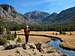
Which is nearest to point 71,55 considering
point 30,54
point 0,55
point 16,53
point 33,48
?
point 33,48

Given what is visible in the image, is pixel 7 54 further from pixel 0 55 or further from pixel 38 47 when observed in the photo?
pixel 38 47

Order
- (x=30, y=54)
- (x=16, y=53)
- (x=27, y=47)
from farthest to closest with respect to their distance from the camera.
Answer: (x=27, y=47) → (x=30, y=54) → (x=16, y=53)

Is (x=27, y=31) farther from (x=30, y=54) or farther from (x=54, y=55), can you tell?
(x=54, y=55)

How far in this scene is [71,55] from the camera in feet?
113

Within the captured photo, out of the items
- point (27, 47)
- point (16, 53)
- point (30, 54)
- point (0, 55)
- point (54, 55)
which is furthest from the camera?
point (54, 55)

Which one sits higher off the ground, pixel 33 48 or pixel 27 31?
pixel 27 31

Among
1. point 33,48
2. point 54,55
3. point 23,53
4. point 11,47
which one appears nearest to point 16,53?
point 23,53

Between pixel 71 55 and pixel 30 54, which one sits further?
pixel 71 55

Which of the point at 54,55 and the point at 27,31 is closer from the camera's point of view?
the point at 27,31

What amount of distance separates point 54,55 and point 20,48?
723 cm

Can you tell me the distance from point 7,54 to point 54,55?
10307mm

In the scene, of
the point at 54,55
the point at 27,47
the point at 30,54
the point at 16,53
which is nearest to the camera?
the point at 16,53

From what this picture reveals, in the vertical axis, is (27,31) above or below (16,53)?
above

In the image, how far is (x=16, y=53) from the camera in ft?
79.2
